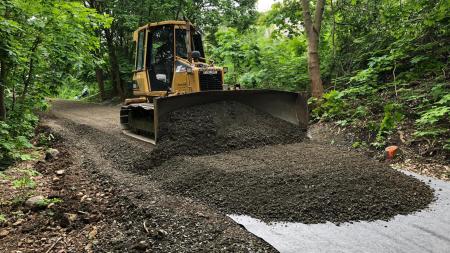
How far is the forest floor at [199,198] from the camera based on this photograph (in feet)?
10.8

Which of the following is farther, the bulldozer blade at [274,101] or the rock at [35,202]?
the bulldozer blade at [274,101]

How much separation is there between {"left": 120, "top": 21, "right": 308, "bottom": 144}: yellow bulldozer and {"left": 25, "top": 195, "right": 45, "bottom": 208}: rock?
7.18ft

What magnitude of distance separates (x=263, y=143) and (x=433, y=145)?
2436 mm

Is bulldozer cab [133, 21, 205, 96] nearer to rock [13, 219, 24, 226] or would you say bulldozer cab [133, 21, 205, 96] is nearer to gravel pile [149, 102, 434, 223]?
gravel pile [149, 102, 434, 223]

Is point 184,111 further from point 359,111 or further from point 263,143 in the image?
point 359,111

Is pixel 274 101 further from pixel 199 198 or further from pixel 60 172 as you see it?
pixel 60 172

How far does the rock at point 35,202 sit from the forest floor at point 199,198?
55 millimetres

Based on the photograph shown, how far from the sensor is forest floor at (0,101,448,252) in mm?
3289

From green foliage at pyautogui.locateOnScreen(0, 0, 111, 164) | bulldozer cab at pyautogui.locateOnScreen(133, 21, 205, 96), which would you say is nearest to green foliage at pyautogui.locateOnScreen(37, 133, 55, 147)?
green foliage at pyautogui.locateOnScreen(0, 0, 111, 164)

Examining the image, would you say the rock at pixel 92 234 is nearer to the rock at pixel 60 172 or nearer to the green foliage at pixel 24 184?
the green foliage at pixel 24 184

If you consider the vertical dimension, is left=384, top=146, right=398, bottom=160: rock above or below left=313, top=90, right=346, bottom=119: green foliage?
below

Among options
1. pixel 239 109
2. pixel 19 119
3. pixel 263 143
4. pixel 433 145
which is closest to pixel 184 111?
pixel 239 109

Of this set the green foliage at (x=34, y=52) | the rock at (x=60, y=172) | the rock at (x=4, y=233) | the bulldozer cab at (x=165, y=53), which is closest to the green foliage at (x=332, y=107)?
the bulldozer cab at (x=165, y=53)

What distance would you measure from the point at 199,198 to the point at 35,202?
173 cm
